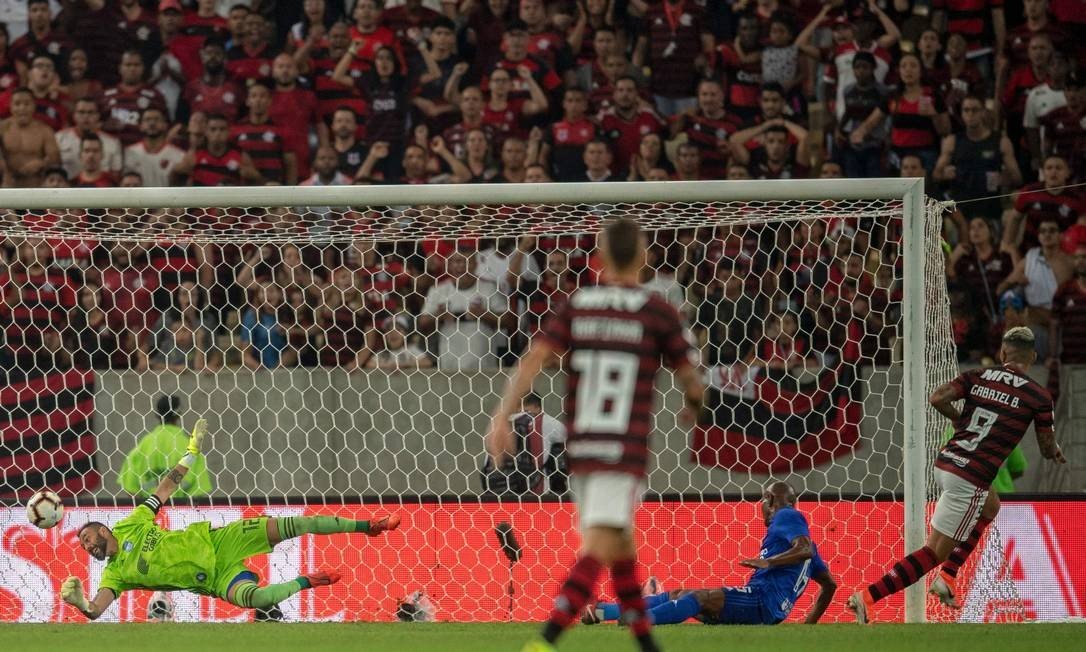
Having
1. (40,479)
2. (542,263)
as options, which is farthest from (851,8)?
(40,479)

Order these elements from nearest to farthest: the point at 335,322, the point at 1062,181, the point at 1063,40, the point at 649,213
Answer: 1. the point at 649,213
2. the point at 335,322
3. the point at 1062,181
4. the point at 1063,40

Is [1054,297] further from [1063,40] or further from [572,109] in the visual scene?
[572,109]

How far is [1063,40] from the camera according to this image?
41.5ft

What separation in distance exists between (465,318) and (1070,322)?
14.4 feet

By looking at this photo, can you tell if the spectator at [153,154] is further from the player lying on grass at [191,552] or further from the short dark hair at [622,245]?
the short dark hair at [622,245]

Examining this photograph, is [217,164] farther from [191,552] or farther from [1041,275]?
[1041,275]

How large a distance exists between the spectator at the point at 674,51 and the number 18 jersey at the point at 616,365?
8.01 meters

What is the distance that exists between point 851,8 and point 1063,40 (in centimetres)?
183

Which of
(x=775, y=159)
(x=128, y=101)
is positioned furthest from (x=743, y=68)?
(x=128, y=101)

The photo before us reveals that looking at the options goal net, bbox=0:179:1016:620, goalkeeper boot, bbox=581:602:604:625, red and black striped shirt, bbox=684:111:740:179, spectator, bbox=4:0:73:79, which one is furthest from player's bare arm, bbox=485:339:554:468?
spectator, bbox=4:0:73:79

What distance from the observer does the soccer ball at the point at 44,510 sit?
7.68 m

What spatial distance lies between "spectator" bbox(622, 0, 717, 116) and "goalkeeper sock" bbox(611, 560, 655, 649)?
27.1 ft

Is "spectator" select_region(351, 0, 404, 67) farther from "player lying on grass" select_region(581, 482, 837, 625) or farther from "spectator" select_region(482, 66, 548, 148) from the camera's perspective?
"player lying on grass" select_region(581, 482, 837, 625)

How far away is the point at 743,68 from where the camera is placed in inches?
503
